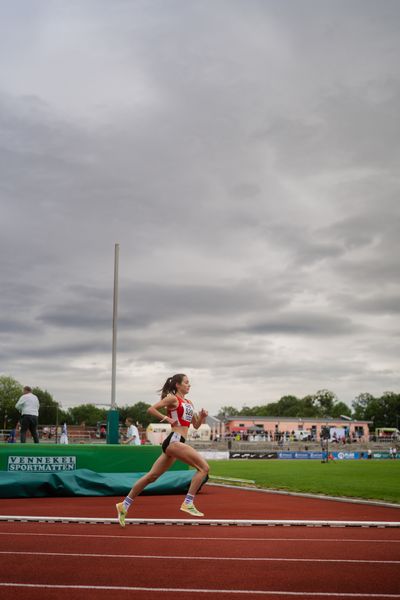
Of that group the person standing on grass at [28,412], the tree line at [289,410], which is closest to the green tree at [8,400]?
the tree line at [289,410]

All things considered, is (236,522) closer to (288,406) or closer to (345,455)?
(345,455)

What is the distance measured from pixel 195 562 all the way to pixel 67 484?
9091 millimetres

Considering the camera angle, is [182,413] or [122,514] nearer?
[122,514]

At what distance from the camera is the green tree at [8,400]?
136 m

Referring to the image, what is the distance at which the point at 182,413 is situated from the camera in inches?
393

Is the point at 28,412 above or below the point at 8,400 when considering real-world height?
below

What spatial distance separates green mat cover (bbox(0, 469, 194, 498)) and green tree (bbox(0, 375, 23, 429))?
125067 mm

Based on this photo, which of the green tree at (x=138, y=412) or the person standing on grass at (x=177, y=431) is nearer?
the person standing on grass at (x=177, y=431)

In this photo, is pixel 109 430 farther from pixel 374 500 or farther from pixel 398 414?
pixel 398 414

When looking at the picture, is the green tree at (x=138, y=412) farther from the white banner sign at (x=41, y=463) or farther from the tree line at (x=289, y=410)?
the white banner sign at (x=41, y=463)

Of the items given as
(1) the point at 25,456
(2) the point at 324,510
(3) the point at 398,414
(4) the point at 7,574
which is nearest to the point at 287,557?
(4) the point at 7,574

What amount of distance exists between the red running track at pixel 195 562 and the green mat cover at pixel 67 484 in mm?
5367

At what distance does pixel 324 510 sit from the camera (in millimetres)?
12742

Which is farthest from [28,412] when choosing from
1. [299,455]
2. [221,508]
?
[299,455]
